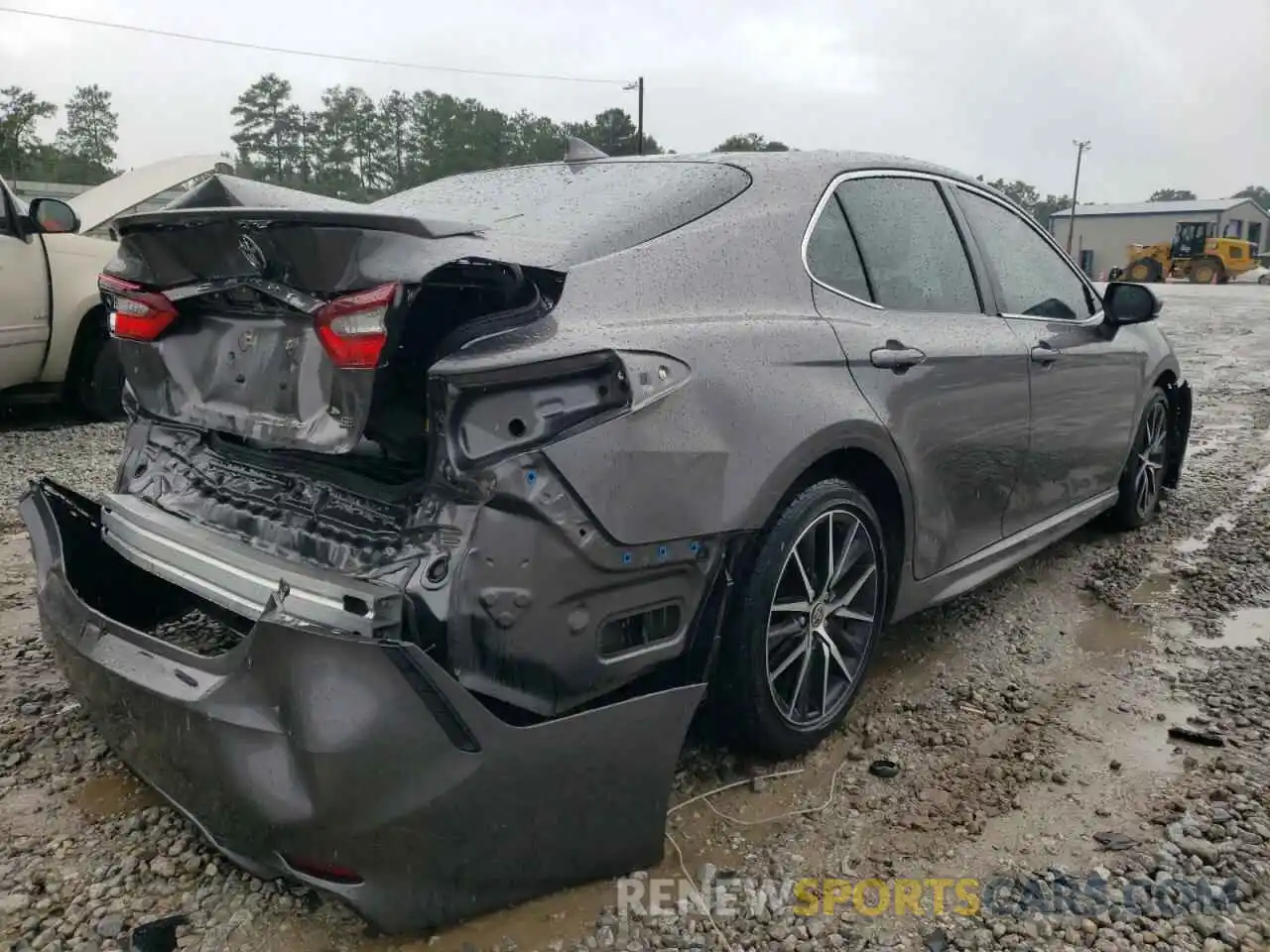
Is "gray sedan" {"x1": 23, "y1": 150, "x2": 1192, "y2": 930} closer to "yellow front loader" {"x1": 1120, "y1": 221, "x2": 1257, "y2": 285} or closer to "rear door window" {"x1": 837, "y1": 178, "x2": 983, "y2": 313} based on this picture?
"rear door window" {"x1": 837, "y1": 178, "x2": 983, "y2": 313}

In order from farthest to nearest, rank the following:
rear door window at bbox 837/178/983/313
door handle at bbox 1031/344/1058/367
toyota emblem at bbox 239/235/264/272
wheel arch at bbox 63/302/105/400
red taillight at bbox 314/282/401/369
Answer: wheel arch at bbox 63/302/105/400
door handle at bbox 1031/344/1058/367
rear door window at bbox 837/178/983/313
toyota emblem at bbox 239/235/264/272
red taillight at bbox 314/282/401/369

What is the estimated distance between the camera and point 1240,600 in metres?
4.02

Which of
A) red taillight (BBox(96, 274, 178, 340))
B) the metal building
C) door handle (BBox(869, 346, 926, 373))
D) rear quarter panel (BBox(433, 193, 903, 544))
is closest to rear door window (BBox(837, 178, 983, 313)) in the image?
door handle (BBox(869, 346, 926, 373))

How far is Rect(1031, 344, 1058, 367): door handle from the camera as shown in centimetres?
349

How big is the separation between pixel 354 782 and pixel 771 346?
1352mm

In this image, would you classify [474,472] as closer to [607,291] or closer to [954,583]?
[607,291]

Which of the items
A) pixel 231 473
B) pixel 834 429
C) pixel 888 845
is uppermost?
pixel 834 429

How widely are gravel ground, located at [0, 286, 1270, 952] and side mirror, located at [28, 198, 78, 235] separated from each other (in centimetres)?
330

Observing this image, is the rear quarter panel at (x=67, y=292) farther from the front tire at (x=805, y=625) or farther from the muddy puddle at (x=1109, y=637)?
the muddy puddle at (x=1109, y=637)

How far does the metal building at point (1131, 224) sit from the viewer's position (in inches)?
2434

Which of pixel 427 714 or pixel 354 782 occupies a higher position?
pixel 427 714

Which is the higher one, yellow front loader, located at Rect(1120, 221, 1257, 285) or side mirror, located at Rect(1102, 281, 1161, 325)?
yellow front loader, located at Rect(1120, 221, 1257, 285)

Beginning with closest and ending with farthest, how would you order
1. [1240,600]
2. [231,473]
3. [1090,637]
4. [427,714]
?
[427,714], [231,473], [1090,637], [1240,600]

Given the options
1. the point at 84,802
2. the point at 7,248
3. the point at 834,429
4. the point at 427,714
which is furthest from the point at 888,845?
the point at 7,248
